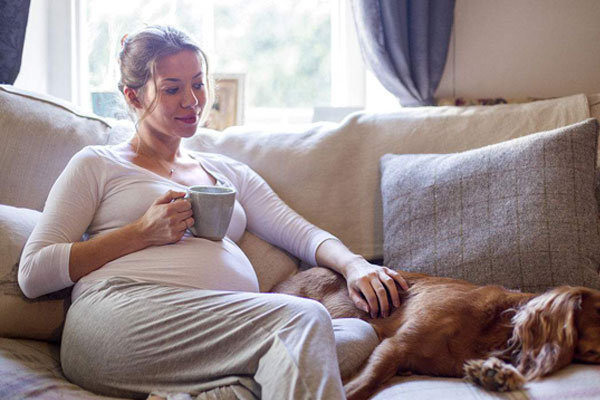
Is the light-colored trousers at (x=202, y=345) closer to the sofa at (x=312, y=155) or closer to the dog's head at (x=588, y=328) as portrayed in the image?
the sofa at (x=312, y=155)

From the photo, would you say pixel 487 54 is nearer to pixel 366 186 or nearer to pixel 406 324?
pixel 366 186

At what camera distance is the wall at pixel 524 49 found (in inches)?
108

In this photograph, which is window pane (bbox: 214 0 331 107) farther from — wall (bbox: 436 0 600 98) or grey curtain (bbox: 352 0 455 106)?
wall (bbox: 436 0 600 98)

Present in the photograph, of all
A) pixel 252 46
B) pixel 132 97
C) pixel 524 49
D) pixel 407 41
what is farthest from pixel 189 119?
pixel 524 49

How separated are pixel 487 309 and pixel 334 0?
1964 millimetres

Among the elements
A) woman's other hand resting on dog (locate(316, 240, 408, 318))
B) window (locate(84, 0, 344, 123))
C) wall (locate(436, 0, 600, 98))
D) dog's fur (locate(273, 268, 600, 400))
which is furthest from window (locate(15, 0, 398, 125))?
dog's fur (locate(273, 268, 600, 400))

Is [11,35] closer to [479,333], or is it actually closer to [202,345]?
[202,345]

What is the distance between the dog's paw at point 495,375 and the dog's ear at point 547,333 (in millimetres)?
59

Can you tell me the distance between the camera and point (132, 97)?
1.93 m

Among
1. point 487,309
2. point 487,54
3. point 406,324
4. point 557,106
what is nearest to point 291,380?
point 406,324

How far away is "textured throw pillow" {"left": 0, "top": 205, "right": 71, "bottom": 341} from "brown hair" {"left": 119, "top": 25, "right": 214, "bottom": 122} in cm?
45

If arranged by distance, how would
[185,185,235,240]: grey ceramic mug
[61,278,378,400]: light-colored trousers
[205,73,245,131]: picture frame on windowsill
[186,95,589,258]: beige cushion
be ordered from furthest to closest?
[205,73,245,131]: picture frame on windowsill
[186,95,589,258]: beige cushion
[185,185,235,240]: grey ceramic mug
[61,278,378,400]: light-colored trousers

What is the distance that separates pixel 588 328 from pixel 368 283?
54 cm

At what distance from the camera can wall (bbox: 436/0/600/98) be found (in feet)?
9.02
